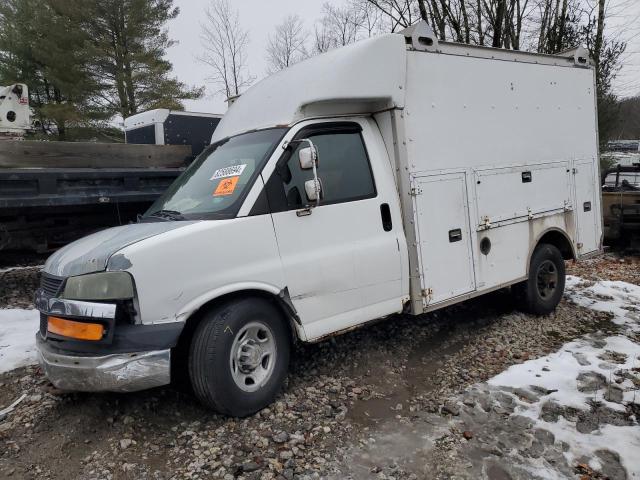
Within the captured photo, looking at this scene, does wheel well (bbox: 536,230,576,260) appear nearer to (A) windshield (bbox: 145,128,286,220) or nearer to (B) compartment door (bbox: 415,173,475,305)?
(B) compartment door (bbox: 415,173,475,305)

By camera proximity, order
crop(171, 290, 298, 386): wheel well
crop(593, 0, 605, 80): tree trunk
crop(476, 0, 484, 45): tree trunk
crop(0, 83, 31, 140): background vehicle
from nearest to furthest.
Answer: crop(171, 290, 298, 386): wheel well, crop(0, 83, 31, 140): background vehicle, crop(593, 0, 605, 80): tree trunk, crop(476, 0, 484, 45): tree trunk

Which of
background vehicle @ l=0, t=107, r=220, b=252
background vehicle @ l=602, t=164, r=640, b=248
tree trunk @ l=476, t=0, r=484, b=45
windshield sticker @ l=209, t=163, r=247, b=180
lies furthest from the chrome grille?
tree trunk @ l=476, t=0, r=484, b=45

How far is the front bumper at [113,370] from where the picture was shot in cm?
315

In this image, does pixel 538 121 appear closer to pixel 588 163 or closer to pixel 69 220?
pixel 588 163

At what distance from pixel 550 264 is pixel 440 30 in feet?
46.6

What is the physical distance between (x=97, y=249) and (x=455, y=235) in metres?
3.18

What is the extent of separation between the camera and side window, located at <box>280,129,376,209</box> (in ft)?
12.6

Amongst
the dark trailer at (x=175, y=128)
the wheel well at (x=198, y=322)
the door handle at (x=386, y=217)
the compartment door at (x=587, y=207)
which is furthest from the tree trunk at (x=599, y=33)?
the wheel well at (x=198, y=322)

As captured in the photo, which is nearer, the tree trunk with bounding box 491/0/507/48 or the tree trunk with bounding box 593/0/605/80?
the tree trunk with bounding box 491/0/507/48

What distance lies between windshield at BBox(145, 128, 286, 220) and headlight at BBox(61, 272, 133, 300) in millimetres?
739

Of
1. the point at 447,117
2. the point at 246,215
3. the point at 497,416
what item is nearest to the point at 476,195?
the point at 447,117

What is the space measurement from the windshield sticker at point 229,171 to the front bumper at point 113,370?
1447mm

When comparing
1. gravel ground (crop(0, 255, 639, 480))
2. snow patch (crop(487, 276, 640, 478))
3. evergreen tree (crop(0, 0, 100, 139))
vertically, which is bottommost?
snow patch (crop(487, 276, 640, 478))

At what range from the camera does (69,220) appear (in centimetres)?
630
